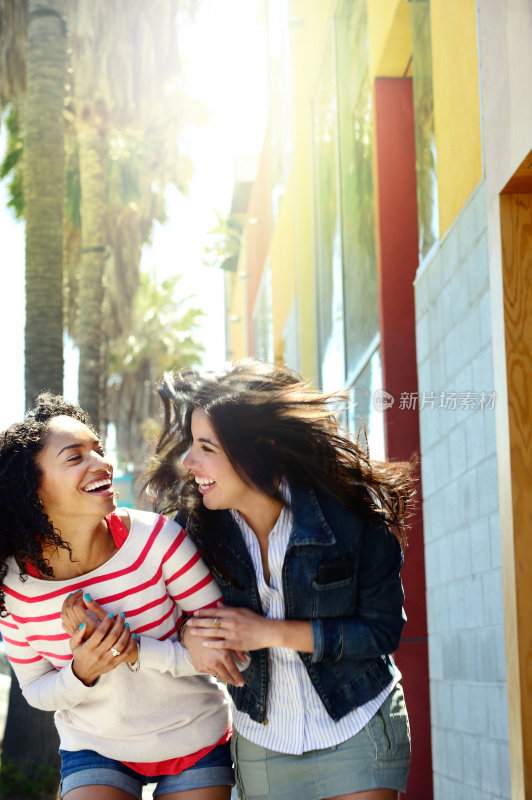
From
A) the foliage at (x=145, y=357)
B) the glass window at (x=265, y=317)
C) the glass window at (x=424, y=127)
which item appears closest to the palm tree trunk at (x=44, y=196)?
the glass window at (x=424, y=127)

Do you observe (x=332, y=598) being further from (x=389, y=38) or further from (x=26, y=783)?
(x=26, y=783)

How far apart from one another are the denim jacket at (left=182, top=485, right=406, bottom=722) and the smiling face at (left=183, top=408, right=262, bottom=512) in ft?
0.65

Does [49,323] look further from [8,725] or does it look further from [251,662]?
[251,662]

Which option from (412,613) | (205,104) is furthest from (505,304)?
(205,104)

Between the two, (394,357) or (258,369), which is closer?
(258,369)

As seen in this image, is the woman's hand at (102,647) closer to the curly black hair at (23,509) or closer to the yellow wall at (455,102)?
the curly black hair at (23,509)

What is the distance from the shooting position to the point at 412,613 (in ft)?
25.1

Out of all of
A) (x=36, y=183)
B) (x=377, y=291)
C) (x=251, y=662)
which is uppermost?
(x=36, y=183)

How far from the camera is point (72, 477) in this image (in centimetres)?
337

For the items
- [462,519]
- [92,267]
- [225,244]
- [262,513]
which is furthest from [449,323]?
[225,244]

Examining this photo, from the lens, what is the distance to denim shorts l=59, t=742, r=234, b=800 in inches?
134

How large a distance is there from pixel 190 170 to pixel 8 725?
11.6m

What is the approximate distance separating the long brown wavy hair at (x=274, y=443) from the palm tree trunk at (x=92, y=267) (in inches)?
353

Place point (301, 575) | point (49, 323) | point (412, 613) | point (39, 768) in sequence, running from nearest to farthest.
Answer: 1. point (301, 575)
2. point (412, 613)
3. point (39, 768)
4. point (49, 323)
